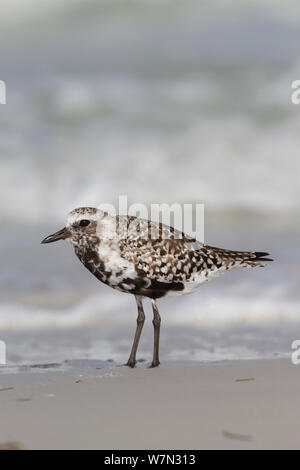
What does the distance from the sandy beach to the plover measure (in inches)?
37.4

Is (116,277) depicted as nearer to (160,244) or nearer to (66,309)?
(160,244)

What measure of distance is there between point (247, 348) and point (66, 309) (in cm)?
348

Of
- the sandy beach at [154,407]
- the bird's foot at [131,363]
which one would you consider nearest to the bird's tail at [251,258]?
the sandy beach at [154,407]

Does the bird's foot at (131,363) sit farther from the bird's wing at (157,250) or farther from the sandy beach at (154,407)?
the bird's wing at (157,250)

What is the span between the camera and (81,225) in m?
9.18

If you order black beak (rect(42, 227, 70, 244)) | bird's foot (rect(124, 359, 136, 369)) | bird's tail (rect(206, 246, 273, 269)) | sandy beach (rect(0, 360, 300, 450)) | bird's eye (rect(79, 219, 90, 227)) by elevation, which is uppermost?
bird's eye (rect(79, 219, 90, 227))

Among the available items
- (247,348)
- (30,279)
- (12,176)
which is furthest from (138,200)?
(247,348)

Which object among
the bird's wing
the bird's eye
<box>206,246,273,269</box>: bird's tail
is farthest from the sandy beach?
<box>206,246,273,269</box>: bird's tail

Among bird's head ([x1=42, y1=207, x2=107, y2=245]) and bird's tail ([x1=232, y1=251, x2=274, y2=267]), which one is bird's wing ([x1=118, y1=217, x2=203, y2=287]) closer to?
bird's head ([x1=42, y1=207, x2=107, y2=245])

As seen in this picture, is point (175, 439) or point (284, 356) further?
point (284, 356)

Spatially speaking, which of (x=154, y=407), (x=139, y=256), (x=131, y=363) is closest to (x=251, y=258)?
(x=139, y=256)

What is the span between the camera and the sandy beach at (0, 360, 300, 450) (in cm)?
570

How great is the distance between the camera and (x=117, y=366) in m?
8.94
